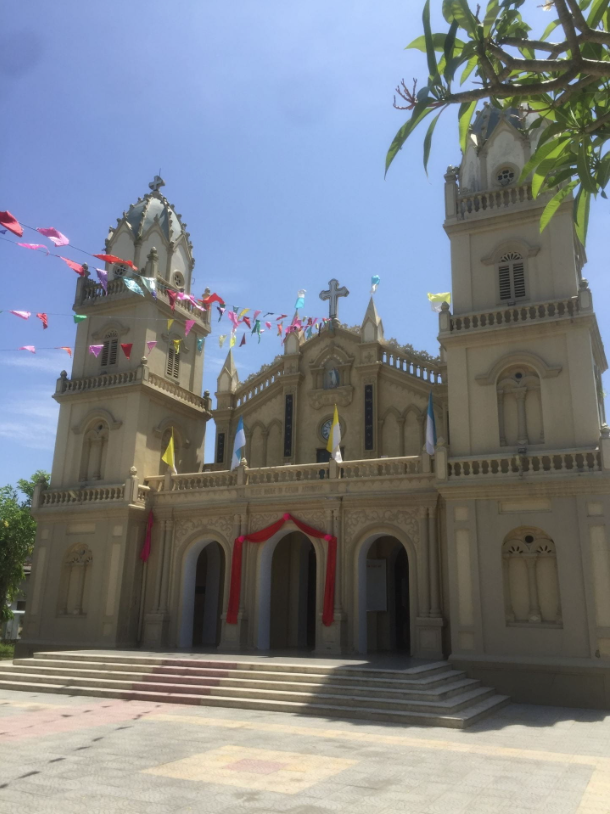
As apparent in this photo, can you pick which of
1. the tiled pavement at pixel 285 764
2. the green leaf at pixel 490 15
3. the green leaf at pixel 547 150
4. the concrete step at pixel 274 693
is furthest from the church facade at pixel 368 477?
the green leaf at pixel 490 15

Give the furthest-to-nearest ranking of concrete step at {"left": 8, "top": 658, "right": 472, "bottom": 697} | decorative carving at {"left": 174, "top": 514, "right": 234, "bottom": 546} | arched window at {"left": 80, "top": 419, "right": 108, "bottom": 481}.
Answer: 1. arched window at {"left": 80, "top": 419, "right": 108, "bottom": 481}
2. decorative carving at {"left": 174, "top": 514, "right": 234, "bottom": 546}
3. concrete step at {"left": 8, "top": 658, "right": 472, "bottom": 697}

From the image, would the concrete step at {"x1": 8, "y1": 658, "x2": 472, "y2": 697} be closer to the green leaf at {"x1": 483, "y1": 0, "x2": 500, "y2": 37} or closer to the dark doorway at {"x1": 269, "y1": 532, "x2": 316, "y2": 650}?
the dark doorway at {"x1": 269, "y1": 532, "x2": 316, "y2": 650}

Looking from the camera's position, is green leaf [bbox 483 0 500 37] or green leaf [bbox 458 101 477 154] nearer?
green leaf [bbox 483 0 500 37]

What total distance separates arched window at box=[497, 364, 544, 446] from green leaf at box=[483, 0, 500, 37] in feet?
51.8

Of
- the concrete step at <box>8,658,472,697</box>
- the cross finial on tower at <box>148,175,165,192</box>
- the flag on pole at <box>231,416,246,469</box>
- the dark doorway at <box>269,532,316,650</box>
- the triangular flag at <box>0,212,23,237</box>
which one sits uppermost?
the cross finial on tower at <box>148,175,165,192</box>

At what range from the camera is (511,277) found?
22.8 meters

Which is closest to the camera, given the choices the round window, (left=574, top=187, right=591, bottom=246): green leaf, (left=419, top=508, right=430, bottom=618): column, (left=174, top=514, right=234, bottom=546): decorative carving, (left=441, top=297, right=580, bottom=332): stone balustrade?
(left=574, top=187, right=591, bottom=246): green leaf

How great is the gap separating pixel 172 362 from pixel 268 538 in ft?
32.0

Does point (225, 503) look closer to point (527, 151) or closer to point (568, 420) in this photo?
point (568, 420)

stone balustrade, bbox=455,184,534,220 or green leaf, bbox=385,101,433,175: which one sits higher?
stone balustrade, bbox=455,184,534,220

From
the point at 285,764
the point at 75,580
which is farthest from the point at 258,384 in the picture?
the point at 285,764

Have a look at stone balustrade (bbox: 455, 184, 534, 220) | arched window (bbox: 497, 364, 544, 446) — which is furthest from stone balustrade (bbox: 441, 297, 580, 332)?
stone balustrade (bbox: 455, 184, 534, 220)

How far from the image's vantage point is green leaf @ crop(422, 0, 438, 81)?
19.4 ft

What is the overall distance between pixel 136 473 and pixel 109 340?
6445 mm
